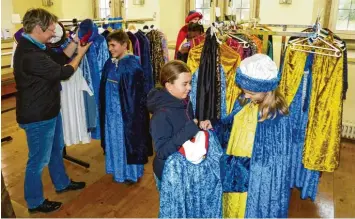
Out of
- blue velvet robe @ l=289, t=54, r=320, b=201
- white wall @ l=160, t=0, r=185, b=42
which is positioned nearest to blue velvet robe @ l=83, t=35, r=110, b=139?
blue velvet robe @ l=289, t=54, r=320, b=201

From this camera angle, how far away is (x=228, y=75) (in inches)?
89.4

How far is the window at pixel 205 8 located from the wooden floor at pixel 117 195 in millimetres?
2853

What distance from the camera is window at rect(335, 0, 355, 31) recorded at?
4.01m

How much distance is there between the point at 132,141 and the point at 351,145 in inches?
108

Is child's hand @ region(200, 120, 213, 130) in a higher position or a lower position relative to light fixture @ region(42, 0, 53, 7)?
lower

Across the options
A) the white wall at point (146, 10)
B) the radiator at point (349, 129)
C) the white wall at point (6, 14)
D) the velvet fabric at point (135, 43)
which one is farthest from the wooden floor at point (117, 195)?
the white wall at point (146, 10)

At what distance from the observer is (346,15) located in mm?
4055

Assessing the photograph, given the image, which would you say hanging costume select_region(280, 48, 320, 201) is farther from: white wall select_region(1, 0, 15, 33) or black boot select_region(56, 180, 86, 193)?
white wall select_region(1, 0, 15, 33)

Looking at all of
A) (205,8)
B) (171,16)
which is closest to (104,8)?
(171,16)

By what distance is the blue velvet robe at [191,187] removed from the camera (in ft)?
5.23

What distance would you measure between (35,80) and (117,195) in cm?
121

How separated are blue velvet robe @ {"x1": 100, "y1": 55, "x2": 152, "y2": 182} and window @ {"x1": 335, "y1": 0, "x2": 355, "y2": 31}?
3.00 metres

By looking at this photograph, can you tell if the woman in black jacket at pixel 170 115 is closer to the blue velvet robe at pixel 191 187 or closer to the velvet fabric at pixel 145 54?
the blue velvet robe at pixel 191 187

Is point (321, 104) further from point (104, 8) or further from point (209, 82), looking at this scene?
point (104, 8)
